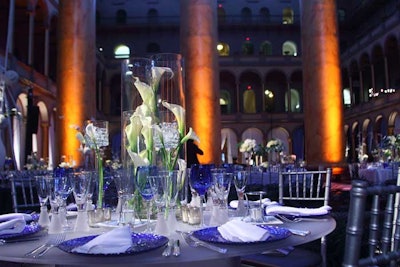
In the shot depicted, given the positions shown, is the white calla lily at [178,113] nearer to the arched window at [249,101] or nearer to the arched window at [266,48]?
the arched window at [249,101]

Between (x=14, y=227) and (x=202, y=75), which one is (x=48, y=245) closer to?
(x=14, y=227)

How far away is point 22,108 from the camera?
17.5 metres

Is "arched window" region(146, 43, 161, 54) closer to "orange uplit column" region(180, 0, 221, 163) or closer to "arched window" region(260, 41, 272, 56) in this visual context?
"arched window" region(260, 41, 272, 56)

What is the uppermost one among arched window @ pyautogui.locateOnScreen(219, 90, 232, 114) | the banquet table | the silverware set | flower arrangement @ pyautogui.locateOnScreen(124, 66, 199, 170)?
arched window @ pyautogui.locateOnScreen(219, 90, 232, 114)

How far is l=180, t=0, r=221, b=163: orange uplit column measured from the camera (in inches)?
301

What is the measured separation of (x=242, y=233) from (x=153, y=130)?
773mm

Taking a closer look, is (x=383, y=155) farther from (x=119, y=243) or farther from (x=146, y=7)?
(x=146, y=7)

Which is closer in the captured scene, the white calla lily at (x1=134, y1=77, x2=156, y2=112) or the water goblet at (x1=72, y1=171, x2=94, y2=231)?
the water goblet at (x1=72, y1=171, x2=94, y2=231)

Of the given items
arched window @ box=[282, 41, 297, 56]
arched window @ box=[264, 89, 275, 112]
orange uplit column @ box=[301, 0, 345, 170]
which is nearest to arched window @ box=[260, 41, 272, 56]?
arched window @ box=[282, 41, 297, 56]

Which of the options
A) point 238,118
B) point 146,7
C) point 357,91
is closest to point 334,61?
point 238,118

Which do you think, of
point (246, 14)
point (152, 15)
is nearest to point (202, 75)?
point (152, 15)

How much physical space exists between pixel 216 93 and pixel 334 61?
2.10m

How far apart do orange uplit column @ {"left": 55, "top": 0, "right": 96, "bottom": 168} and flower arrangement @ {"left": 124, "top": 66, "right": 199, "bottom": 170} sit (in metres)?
6.01

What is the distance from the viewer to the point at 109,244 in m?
1.50
